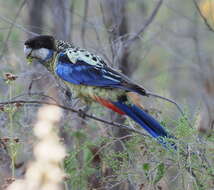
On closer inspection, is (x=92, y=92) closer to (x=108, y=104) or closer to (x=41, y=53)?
(x=108, y=104)

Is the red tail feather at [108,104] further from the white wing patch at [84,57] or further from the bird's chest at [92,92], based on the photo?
the white wing patch at [84,57]

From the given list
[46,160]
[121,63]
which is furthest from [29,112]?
[46,160]

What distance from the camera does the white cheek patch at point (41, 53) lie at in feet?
14.0

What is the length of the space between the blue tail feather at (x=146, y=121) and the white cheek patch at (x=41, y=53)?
837 mm

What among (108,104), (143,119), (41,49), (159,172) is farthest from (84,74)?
(159,172)

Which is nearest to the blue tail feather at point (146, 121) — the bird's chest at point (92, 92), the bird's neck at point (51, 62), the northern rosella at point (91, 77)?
the northern rosella at point (91, 77)

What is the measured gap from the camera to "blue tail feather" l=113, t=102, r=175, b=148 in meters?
3.44

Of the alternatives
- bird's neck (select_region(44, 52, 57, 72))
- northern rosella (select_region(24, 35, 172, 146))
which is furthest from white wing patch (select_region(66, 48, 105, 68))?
bird's neck (select_region(44, 52, 57, 72))

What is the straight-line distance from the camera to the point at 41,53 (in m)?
4.27

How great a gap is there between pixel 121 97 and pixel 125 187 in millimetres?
617

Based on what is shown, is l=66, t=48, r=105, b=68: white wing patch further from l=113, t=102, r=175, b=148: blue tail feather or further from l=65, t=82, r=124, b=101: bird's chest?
l=113, t=102, r=175, b=148: blue tail feather

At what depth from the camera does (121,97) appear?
12.5 ft

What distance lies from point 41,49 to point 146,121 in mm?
1142

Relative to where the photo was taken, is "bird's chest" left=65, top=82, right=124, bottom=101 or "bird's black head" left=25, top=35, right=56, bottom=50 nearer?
"bird's chest" left=65, top=82, right=124, bottom=101
